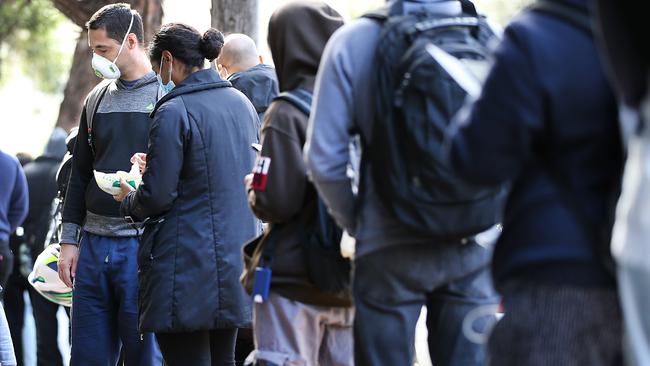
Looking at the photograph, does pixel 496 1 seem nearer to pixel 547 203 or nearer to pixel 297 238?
pixel 297 238

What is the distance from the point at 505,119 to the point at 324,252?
1748 mm

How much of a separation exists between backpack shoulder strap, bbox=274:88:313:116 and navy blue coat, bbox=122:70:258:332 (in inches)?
40.0

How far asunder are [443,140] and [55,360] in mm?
4992

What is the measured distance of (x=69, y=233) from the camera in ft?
21.4

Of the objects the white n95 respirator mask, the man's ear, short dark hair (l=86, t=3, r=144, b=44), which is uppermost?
short dark hair (l=86, t=3, r=144, b=44)

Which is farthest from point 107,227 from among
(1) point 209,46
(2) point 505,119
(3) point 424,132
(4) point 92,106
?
(2) point 505,119

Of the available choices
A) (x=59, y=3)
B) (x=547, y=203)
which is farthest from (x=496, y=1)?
(x=547, y=203)

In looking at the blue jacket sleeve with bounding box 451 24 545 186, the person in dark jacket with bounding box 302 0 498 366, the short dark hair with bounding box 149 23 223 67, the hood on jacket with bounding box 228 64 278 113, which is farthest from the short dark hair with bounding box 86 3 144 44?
the blue jacket sleeve with bounding box 451 24 545 186

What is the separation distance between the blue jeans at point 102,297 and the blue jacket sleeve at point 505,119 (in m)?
3.48

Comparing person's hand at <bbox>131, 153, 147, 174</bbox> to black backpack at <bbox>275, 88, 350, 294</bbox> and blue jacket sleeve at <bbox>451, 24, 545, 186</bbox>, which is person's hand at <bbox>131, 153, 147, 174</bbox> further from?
blue jacket sleeve at <bbox>451, 24, 545, 186</bbox>

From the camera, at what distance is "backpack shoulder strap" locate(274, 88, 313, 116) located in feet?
15.4

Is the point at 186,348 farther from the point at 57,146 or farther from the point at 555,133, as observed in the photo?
the point at 57,146

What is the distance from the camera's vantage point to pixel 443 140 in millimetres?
3947

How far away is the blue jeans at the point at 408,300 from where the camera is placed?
421 cm
